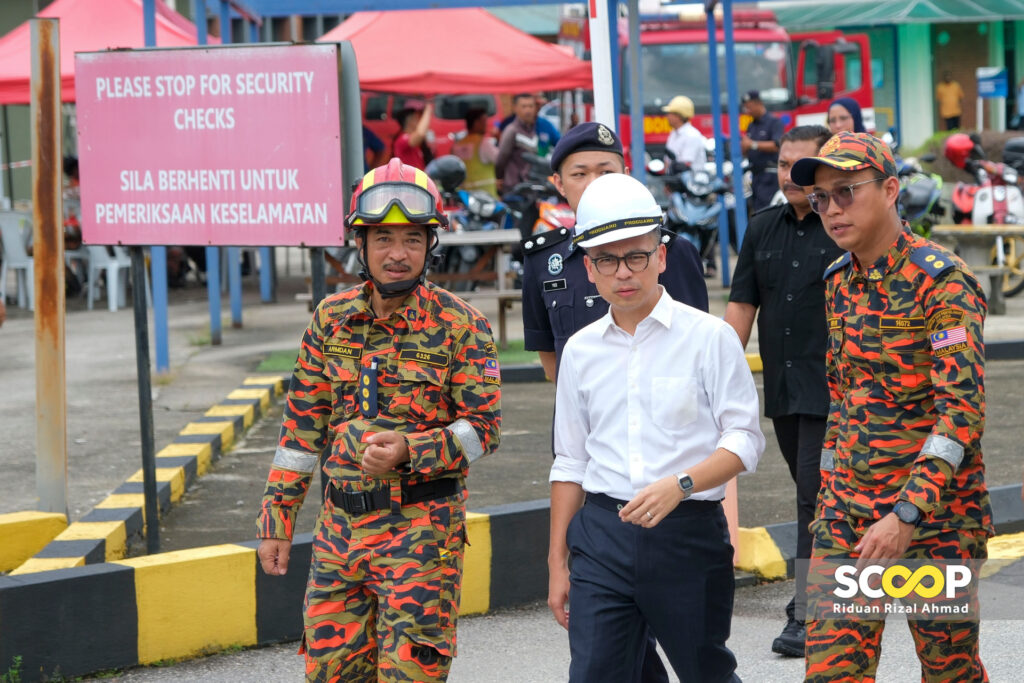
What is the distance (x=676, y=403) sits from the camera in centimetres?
374

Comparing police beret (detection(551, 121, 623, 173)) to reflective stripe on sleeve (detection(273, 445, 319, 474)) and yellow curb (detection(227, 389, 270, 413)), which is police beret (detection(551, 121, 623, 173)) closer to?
reflective stripe on sleeve (detection(273, 445, 319, 474))

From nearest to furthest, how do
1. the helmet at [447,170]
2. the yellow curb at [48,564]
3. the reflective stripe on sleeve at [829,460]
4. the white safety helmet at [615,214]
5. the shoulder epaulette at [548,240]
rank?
1. the white safety helmet at [615,214]
2. the reflective stripe on sleeve at [829,460]
3. the shoulder epaulette at [548,240]
4. the yellow curb at [48,564]
5. the helmet at [447,170]

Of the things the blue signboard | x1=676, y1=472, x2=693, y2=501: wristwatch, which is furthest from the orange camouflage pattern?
the blue signboard

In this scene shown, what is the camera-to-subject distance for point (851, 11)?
29500 mm

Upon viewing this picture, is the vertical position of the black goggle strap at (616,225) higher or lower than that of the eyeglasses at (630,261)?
higher

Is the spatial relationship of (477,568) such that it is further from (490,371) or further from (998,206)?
(998,206)

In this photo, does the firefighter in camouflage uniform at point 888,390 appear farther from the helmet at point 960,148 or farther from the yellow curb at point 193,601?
the helmet at point 960,148

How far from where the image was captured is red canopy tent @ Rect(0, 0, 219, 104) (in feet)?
48.6

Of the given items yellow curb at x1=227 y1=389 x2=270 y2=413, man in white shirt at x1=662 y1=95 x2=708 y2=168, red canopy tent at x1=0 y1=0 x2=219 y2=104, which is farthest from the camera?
man in white shirt at x1=662 y1=95 x2=708 y2=168

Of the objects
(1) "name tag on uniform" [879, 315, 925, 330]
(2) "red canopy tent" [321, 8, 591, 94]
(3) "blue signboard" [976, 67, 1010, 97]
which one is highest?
(3) "blue signboard" [976, 67, 1010, 97]

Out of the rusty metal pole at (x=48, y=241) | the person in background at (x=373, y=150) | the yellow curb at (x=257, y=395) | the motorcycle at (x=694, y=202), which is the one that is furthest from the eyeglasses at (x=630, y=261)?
the person in background at (x=373, y=150)

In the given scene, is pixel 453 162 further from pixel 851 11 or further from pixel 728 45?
pixel 851 11

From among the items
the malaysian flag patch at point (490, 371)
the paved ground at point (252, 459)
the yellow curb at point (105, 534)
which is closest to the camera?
the malaysian flag patch at point (490, 371)

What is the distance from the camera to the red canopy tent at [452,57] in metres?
16.7
